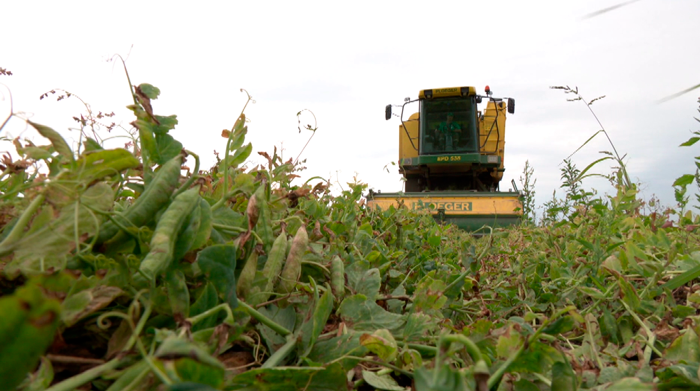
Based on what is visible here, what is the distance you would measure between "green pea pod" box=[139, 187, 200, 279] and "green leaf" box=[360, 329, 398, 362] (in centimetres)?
32

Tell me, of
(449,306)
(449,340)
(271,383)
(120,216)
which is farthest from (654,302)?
(120,216)

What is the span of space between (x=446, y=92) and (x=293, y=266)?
403 inches

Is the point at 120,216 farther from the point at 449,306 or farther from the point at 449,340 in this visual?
the point at 449,306

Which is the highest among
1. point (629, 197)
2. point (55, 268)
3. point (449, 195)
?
point (449, 195)

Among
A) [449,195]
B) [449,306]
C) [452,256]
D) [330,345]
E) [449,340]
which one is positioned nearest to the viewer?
[449,340]

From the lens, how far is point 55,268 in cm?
56

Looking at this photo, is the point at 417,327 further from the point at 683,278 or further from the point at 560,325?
the point at 683,278

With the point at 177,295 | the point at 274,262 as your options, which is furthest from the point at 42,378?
the point at 274,262

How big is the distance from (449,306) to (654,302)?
44cm

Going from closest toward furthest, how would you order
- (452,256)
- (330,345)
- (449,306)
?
1. (330,345)
2. (449,306)
3. (452,256)

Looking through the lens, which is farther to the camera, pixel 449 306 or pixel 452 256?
pixel 452 256

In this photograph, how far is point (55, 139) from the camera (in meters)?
0.61

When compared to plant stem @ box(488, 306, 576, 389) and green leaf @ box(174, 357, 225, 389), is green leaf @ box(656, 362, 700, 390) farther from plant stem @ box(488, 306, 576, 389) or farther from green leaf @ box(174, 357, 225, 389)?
green leaf @ box(174, 357, 225, 389)

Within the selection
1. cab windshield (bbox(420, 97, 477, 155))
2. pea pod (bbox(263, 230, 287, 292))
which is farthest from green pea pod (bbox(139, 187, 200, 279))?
cab windshield (bbox(420, 97, 477, 155))
